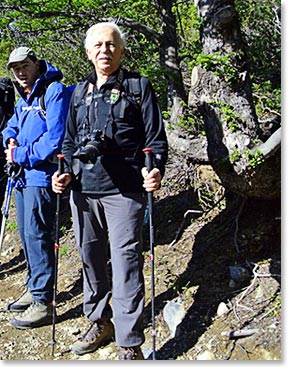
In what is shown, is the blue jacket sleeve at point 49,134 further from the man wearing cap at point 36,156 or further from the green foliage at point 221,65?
the green foliage at point 221,65

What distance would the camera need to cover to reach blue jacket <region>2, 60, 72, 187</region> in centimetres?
461

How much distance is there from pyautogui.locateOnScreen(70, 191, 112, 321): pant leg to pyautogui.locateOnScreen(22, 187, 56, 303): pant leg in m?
0.75

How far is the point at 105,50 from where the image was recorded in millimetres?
3898

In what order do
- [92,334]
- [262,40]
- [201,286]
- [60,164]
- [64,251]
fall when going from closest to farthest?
[60,164]
[92,334]
[201,286]
[64,251]
[262,40]

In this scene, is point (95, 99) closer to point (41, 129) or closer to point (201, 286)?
point (41, 129)

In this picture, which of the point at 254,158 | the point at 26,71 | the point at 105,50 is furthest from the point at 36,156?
the point at 254,158

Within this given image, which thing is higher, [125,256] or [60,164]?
[60,164]

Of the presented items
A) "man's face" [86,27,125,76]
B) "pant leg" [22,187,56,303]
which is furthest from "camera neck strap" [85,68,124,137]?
"pant leg" [22,187,56,303]

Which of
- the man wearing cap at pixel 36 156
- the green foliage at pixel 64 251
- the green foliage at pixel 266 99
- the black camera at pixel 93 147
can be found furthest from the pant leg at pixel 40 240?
the green foliage at pixel 266 99

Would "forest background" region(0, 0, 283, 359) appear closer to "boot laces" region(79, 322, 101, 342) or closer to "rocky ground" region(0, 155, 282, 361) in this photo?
"rocky ground" region(0, 155, 282, 361)

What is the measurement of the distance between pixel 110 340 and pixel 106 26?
2627mm

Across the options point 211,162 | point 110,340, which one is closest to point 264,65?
point 211,162

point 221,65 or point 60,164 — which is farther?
point 221,65

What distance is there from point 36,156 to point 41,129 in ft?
0.86
